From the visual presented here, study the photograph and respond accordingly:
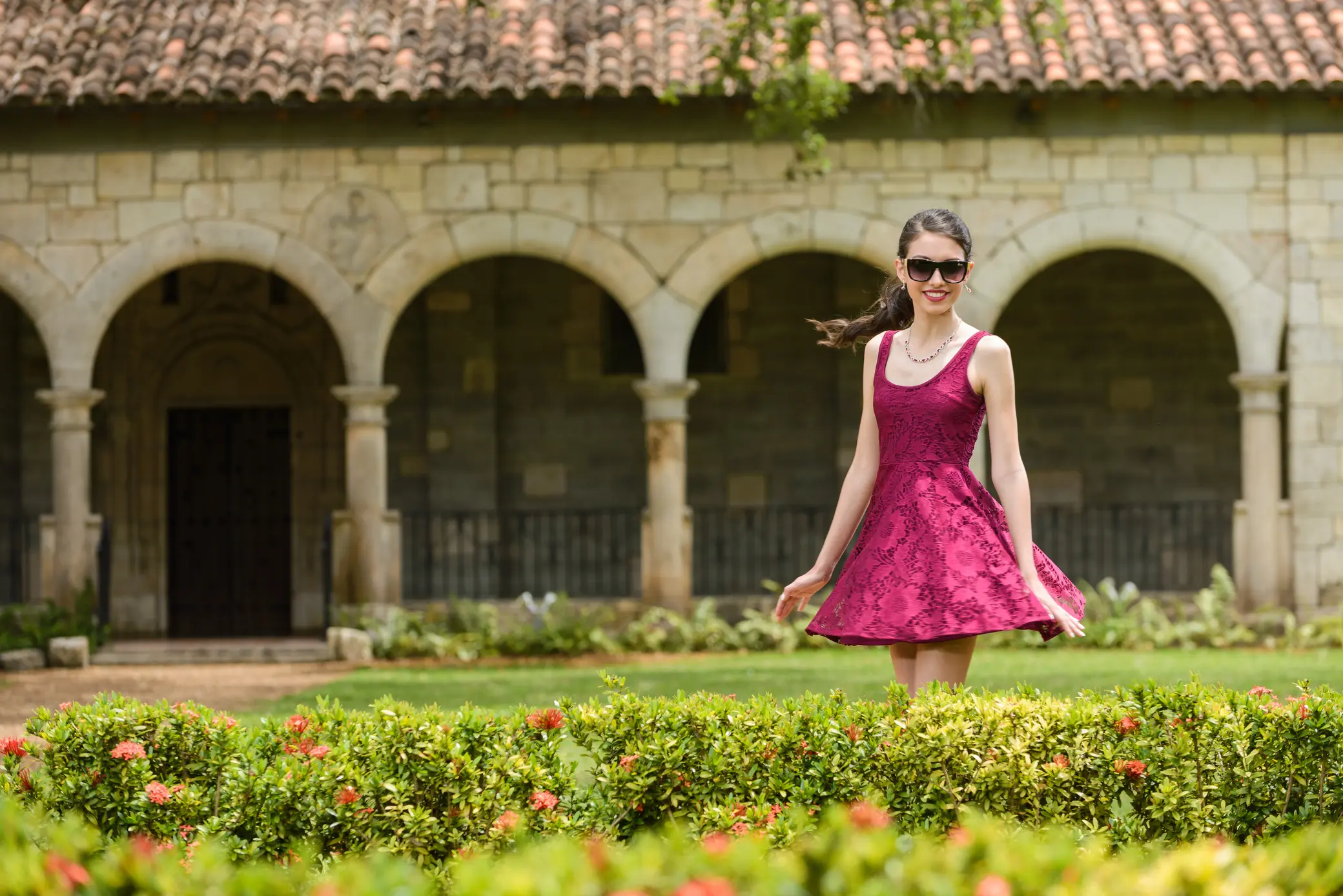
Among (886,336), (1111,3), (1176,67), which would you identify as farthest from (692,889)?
(1111,3)

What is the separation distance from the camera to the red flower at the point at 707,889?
2703 millimetres

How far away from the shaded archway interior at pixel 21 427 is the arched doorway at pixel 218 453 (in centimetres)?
72

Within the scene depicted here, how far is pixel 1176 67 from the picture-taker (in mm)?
13969

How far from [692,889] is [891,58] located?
12.2 m

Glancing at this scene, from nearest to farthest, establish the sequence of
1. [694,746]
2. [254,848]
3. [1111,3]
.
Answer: [254,848] → [694,746] → [1111,3]

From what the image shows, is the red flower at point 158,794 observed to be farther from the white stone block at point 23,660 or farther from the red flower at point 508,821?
the white stone block at point 23,660

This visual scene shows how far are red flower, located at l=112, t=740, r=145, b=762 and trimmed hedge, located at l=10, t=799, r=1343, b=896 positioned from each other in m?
1.93

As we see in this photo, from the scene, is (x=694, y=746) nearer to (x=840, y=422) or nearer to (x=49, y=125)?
(x=49, y=125)

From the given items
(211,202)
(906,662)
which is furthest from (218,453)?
(906,662)

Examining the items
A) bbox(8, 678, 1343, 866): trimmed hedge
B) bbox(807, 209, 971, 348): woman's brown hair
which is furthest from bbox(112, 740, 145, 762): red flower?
bbox(807, 209, 971, 348): woman's brown hair

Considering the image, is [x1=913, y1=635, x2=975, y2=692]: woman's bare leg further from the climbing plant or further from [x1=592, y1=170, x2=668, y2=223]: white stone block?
[x1=592, y1=170, x2=668, y2=223]: white stone block

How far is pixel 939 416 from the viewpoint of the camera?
5258 mm

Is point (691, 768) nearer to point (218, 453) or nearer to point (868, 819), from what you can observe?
point (868, 819)

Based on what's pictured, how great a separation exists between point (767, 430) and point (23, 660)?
7550 mm
